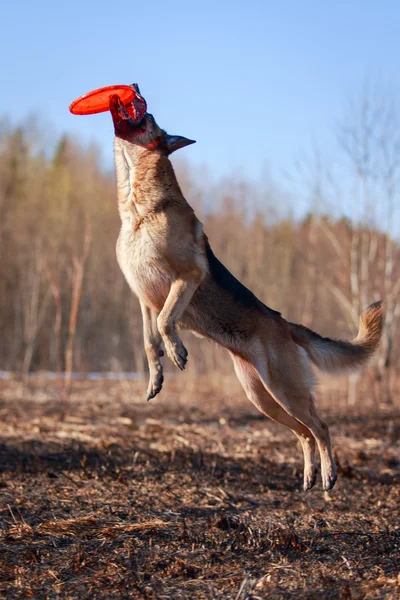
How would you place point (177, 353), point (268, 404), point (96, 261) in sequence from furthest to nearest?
point (96, 261) → point (268, 404) → point (177, 353)

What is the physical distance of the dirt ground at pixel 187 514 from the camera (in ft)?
11.7

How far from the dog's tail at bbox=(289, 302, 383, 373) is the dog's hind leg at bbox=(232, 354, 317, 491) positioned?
1.81 feet

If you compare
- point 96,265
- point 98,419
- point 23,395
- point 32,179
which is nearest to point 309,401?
point 98,419

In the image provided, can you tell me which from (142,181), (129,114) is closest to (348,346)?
(142,181)

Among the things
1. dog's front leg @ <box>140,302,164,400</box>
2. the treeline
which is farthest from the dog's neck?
the treeline

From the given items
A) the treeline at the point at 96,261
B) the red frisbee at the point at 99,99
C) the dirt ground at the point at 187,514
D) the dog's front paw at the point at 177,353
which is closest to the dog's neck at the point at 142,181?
the red frisbee at the point at 99,99

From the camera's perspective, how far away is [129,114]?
17.8 ft

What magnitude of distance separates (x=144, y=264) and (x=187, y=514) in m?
1.98

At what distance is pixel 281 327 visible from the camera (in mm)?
5883

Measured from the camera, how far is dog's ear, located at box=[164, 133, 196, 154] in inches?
219

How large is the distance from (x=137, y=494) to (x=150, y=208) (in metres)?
2.40

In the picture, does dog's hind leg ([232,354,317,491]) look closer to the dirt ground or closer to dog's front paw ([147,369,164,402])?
the dirt ground

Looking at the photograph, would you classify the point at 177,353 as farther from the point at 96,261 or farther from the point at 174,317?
the point at 96,261

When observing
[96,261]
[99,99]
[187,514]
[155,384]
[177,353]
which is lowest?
[187,514]
